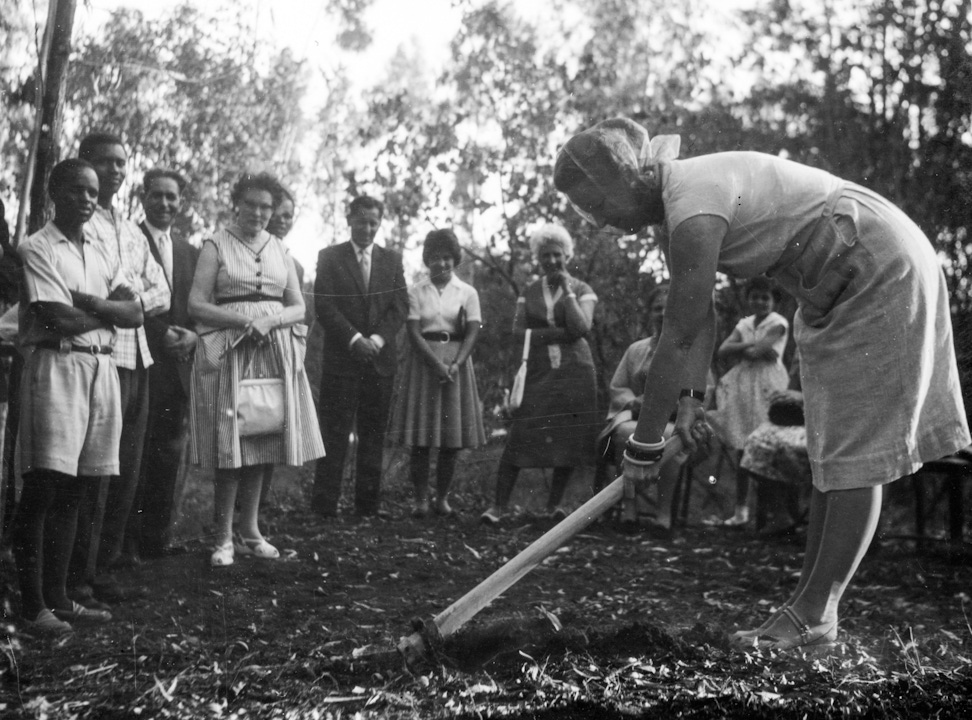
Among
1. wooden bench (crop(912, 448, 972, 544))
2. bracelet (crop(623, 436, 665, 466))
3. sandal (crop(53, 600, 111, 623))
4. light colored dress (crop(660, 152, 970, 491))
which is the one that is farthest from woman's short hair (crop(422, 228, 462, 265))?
wooden bench (crop(912, 448, 972, 544))

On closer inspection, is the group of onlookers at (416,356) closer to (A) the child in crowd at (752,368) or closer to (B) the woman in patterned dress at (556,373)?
(B) the woman in patterned dress at (556,373)

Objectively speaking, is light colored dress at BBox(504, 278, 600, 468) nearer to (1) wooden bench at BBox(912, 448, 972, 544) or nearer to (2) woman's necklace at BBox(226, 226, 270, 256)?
(2) woman's necklace at BBox(226, 226, 270, 256)

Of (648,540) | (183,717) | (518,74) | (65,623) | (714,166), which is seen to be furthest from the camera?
(648,540)

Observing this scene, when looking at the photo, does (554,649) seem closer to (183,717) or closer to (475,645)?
(475,645)

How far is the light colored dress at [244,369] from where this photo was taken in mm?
3166

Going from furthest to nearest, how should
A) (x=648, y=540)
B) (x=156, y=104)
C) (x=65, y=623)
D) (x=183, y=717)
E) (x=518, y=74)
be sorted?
(x=648, y=540) → (x=518, y=74) → (x=156, y=104) → (x=65, y=623) → (x=183, y=717)

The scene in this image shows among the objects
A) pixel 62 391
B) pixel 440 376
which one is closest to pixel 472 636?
pixel 440 376

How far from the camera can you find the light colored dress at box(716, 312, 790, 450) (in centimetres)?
477

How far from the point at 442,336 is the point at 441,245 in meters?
0.35

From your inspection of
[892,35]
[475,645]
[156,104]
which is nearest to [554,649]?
[475,645]

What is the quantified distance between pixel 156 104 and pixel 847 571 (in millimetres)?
2493

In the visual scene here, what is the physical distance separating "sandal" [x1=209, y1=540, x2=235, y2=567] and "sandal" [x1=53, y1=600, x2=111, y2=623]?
363mm

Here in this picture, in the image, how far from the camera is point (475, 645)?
265cm

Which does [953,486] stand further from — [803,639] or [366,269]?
[366,269]
